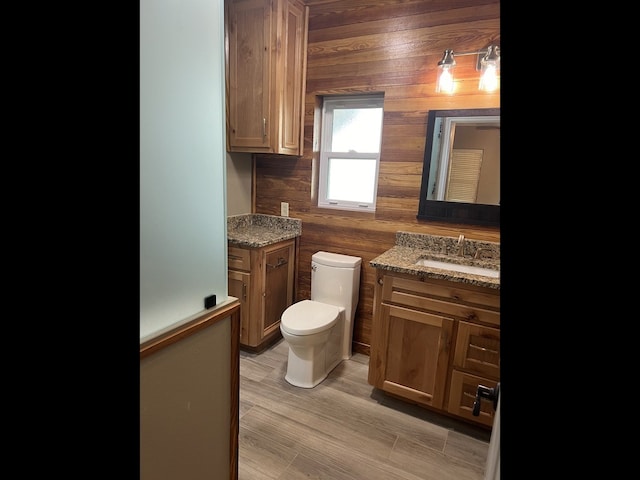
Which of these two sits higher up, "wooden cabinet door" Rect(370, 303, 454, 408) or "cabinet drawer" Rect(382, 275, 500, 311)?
"cabinet drawer" Rect(382, 275, 500, 311)

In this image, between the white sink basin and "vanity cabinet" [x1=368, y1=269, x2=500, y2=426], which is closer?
"vanity cabinet" [x1=368, y1=269, x2=500, y2=426]

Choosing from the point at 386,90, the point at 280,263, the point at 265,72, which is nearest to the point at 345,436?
the point at 280,263

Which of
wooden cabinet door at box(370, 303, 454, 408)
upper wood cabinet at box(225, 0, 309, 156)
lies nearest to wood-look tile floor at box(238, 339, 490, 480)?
wooden cabinet door at box(370, 303, 454, 408)

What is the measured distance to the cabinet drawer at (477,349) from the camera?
1789 mm

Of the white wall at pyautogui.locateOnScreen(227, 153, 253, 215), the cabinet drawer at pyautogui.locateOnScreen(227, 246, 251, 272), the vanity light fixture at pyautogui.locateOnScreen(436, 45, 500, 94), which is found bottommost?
the cabinet drawer at pyautogui.locateOnScreen(227, 246, 251, 272)

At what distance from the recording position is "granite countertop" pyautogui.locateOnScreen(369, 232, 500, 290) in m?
1.83

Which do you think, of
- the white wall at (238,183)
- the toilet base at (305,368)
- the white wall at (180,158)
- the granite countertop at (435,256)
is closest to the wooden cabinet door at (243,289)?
the toilet base at (305,368)

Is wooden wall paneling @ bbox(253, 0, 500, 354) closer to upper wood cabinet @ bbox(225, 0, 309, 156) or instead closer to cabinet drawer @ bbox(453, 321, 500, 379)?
upper wood cabinet @ bbox(225, 0, 309, 156)

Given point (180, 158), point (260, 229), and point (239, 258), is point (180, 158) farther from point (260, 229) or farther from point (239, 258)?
point (260, 229)

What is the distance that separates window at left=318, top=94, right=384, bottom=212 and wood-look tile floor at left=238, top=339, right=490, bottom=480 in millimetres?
1340

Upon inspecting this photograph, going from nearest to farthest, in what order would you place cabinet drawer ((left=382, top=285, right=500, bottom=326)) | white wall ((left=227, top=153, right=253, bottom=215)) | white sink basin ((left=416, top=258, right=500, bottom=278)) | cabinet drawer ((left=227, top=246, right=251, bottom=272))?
1. cabinet drawer ((left=382, top=285, right=500, bottom=326))
2. white sink basin ((left=416, top=258, right=500, bottom=278))
3. cabinet drawer ((left=227, top=246, right=251, bottom=272))
4. white wall ((left=227, top=153, right=253, bottom=215))
